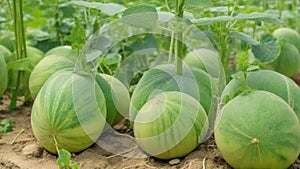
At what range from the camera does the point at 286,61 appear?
339 centimetres

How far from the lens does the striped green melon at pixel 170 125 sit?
6.78ft

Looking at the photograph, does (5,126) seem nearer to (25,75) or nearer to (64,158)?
(25,75)

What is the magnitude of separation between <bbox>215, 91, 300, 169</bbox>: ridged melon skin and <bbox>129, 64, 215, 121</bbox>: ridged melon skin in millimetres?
312

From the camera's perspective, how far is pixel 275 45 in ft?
9.04

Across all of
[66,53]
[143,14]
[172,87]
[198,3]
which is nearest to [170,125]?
[172,87]

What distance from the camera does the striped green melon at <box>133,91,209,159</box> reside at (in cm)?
207

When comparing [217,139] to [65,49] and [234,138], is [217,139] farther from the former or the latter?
[65,49]

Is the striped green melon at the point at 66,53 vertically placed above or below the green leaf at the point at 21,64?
above

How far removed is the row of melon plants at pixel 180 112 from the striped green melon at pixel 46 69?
242 millimetres

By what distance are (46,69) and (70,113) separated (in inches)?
21.9

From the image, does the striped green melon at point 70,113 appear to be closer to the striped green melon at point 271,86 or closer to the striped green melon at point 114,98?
the striped green melon at point 114,98

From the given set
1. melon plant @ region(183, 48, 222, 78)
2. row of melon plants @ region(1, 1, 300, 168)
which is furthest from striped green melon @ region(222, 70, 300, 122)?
melon plant @ region(183, 48, 222, 78)

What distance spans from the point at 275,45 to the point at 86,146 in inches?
44.8

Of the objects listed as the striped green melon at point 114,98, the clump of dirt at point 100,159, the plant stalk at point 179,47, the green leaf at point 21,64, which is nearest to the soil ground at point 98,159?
the clump of dirt at point 100,159
